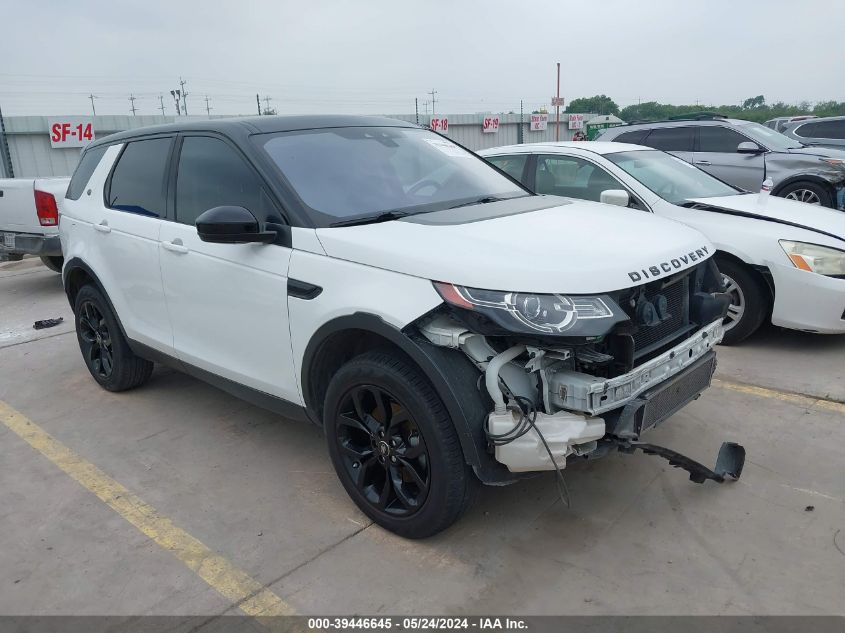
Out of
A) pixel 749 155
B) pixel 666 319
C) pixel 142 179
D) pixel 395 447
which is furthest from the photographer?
pixel 749 155

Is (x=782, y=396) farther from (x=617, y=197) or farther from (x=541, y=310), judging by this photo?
(x=541, y=310)

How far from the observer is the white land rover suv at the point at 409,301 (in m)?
2.56

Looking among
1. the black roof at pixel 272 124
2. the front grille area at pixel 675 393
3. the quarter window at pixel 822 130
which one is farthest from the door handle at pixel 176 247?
the quarter window at pixel 822 130

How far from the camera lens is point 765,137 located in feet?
32.1

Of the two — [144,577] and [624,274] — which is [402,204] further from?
[144,577]

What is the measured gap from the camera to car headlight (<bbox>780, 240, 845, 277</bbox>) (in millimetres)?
4797

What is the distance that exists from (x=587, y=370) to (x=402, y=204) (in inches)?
49.6

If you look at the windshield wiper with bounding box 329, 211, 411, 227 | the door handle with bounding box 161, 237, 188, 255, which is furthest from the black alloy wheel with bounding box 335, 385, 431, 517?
the door handle with bounding box 161, 237, 188, 255

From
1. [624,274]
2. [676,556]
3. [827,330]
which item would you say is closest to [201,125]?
[624,274]

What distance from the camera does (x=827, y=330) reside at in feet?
15.9

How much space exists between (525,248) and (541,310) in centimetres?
35

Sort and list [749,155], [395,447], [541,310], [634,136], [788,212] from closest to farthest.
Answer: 1. [541,310]
2. [395,447]
3. [788,212]
4. [749,155]
5. [634,136]

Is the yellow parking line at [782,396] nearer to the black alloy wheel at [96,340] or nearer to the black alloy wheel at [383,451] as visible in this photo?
the black alloy wheel at [383,451]

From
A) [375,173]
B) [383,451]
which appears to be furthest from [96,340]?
[383,451]
